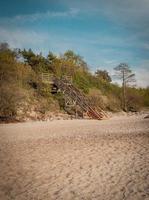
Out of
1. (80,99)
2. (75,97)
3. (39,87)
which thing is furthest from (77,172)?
(39,87)

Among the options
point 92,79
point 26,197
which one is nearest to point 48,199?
point 26,197

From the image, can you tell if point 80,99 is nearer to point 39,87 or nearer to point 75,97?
point 75,97

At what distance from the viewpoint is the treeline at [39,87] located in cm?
3157

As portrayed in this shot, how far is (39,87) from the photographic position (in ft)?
134

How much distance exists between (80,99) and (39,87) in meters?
6.89

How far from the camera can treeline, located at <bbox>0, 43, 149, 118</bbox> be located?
104ft

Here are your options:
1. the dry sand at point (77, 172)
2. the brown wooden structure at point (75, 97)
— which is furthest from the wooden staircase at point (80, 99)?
the dry sand at point (77, 172)

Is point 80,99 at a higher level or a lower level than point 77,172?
higher

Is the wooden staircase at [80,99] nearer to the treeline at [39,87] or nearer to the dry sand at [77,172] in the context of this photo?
the treeline at [39,87]

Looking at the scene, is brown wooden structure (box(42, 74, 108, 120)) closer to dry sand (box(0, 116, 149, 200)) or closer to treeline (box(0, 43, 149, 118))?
treeline (box(0, 43, 149, 118))

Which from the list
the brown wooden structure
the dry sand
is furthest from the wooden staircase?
the dry sand

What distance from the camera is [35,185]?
25.1 feet

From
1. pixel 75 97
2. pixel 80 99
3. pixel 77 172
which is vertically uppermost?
pixel 75 97

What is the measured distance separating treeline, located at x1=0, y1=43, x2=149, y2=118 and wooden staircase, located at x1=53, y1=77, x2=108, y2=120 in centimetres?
163
